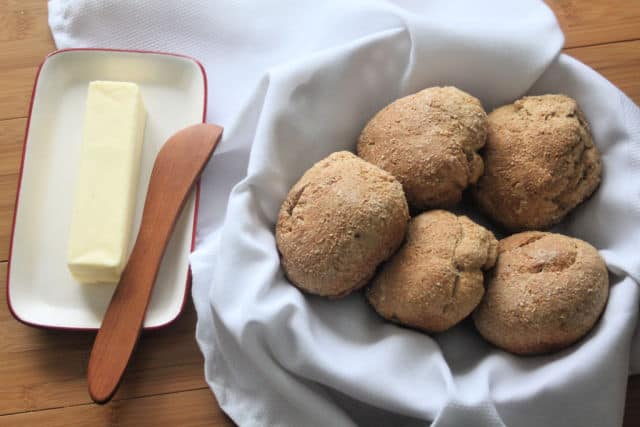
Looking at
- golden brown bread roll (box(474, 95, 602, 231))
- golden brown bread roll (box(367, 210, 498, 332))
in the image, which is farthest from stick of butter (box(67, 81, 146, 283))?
golden brown bread roll (box(474, 95, 602, 231))

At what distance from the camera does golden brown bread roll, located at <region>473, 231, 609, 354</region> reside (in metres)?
0.75

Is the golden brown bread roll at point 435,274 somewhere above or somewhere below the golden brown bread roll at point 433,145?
below

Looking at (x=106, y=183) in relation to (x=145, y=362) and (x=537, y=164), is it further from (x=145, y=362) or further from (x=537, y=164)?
(x=537, y=164)

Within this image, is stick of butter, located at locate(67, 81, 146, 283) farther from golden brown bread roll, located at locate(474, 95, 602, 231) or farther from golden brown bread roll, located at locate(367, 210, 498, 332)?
golden brown bread roll, located at locate(474, 95, 602, 231)

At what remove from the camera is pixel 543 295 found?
0.75m

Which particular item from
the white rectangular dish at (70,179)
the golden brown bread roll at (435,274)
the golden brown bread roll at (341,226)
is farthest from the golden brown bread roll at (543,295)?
the white rectangular dish at (70,179)

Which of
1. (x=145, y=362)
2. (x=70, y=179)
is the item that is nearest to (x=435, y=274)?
(x=145, y=362)

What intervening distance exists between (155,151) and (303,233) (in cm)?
33

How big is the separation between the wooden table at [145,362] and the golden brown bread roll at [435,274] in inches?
10.9

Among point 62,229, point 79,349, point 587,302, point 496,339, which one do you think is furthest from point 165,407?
point 587,302

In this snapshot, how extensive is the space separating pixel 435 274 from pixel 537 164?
199 mm

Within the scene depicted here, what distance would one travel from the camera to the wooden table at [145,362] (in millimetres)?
874

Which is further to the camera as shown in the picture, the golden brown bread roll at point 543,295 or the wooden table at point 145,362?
the wooden table at point 145,362

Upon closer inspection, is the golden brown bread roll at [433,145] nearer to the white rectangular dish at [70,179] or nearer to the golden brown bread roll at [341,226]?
the golden brown bread roll at [341,226]
